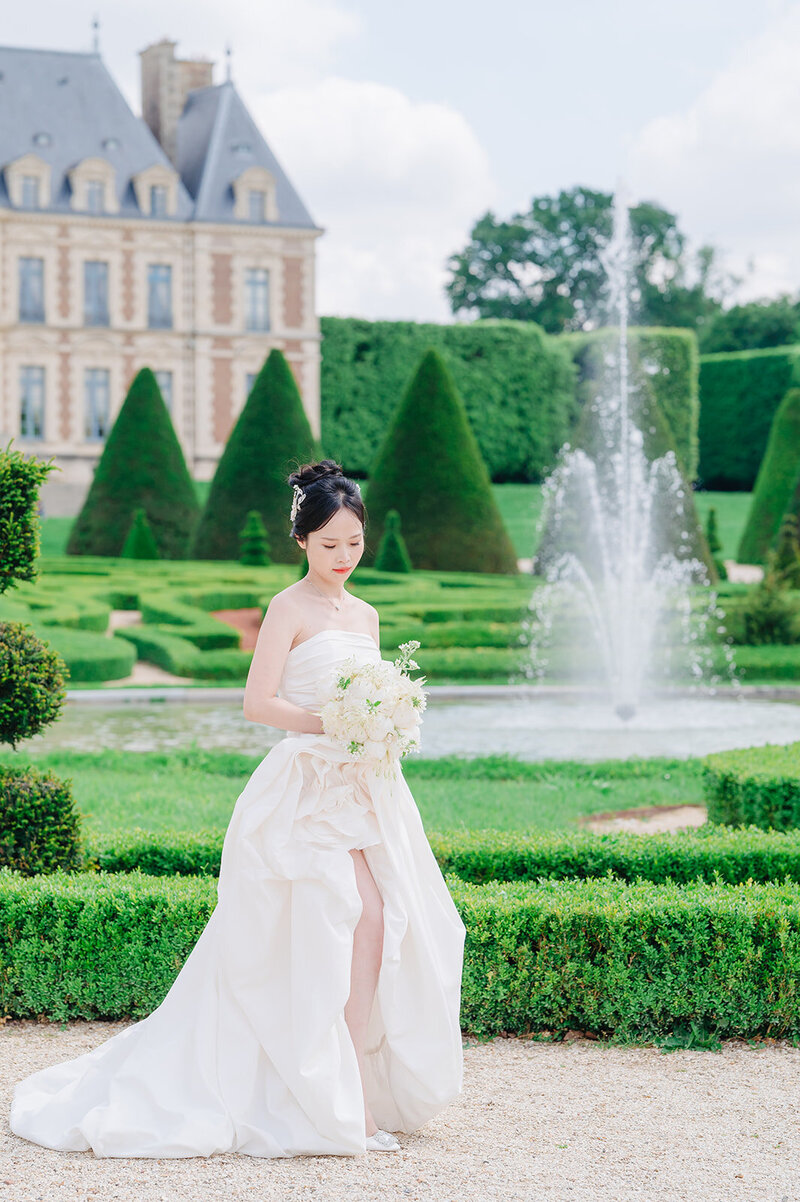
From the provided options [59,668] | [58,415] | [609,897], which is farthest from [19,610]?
[58,415]

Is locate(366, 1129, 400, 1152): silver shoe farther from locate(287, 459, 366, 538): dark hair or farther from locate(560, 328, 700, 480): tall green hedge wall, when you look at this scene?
locate(560, 328, 700, 480): tall green hedge wall

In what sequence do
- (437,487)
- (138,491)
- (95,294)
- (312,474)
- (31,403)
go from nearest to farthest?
(312,474) < (437,487) < (138,491) < (31,403) < (95,294)

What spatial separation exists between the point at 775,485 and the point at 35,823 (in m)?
19.1

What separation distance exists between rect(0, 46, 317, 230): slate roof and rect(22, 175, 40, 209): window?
1.25 feet

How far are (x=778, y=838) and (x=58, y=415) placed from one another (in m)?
28.0

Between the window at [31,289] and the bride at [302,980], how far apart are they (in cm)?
2921

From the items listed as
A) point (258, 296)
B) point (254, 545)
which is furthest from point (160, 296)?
point (254, 545)

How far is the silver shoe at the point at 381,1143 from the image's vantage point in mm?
2801

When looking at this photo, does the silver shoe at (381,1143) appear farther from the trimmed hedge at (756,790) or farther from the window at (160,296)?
the window at (160,296)

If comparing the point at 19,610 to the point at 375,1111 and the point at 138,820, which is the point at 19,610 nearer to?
the point at 138,820

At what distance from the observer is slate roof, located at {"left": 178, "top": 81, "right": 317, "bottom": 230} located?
3112 cm

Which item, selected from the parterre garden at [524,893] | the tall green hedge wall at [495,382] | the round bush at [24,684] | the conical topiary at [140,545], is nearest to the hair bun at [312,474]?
the parterre garden at [524,893]

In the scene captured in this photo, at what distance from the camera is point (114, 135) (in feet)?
100

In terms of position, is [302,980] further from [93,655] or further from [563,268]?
[563,268]
